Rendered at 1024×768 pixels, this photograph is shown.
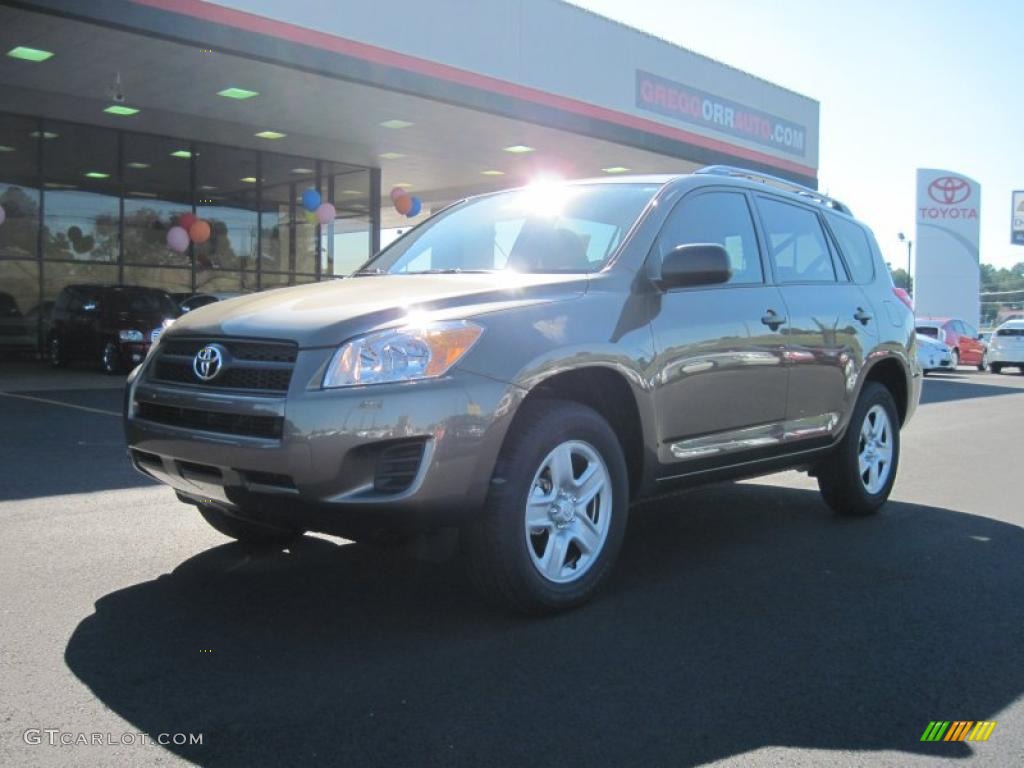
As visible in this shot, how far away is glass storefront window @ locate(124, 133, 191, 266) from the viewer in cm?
2106

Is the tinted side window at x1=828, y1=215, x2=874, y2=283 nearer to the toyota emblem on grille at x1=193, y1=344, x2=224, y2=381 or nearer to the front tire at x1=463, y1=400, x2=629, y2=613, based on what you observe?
the front tire at x1=463, y1=400, x2=629, y2=613

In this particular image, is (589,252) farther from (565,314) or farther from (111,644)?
(111,644)

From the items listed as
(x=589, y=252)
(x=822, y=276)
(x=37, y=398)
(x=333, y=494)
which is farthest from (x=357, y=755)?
(x=37, y=398)

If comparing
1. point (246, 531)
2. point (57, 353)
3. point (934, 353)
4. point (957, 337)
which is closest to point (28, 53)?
point (57, 353)

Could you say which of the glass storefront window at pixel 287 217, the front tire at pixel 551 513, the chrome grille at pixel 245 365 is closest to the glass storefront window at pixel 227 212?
the glass storefront window at pixel 287 217

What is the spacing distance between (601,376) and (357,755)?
1994 mm

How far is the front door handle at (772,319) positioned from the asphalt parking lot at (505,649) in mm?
1195

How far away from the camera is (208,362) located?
3738 millimetres

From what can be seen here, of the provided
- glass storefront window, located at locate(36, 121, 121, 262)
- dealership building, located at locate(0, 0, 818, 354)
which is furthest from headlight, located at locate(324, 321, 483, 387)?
glass storefront window, located at locate(36, 121, 121, 262)

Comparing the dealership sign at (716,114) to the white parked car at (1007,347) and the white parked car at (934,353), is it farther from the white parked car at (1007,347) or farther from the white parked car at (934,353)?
the white parked car at (1007,347)

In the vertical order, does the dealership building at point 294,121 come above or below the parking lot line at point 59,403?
above

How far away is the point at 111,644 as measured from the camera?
347cm

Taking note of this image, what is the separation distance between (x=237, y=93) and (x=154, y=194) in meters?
5.31

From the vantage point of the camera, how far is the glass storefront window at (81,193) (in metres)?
20.0
